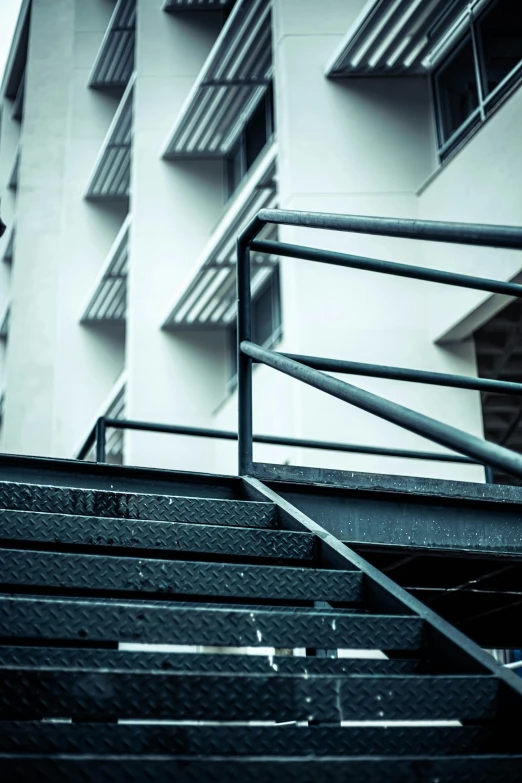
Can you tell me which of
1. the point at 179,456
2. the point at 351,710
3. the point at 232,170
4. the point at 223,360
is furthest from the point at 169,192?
the point at 351,710

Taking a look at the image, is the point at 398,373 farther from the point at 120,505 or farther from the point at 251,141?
the point at 251,141

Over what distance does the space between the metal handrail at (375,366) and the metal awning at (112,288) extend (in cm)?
1492

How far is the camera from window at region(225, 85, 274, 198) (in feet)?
52.2

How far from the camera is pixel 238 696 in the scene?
217 centimetres

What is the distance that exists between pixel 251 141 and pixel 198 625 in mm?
15259

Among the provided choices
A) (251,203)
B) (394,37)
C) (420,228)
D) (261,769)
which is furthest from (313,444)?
(251,203)

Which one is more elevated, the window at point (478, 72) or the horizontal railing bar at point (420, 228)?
the window at point (478, 72)

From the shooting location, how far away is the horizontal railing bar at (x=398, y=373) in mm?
3814

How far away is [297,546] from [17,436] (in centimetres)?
2083

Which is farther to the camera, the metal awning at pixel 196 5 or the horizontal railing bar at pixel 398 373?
the metal awning at pixel 196 5

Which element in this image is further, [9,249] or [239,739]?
[9,249]

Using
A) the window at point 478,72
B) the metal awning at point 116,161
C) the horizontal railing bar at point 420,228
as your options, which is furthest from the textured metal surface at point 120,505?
the metal awning at point 116,161

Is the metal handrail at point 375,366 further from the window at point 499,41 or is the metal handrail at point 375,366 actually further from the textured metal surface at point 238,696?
the window at point 499,41

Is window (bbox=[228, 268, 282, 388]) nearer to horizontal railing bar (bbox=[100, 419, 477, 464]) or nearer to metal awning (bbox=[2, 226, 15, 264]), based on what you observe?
horizontal railing bar (bbox=[100, 419, 477, 464])
